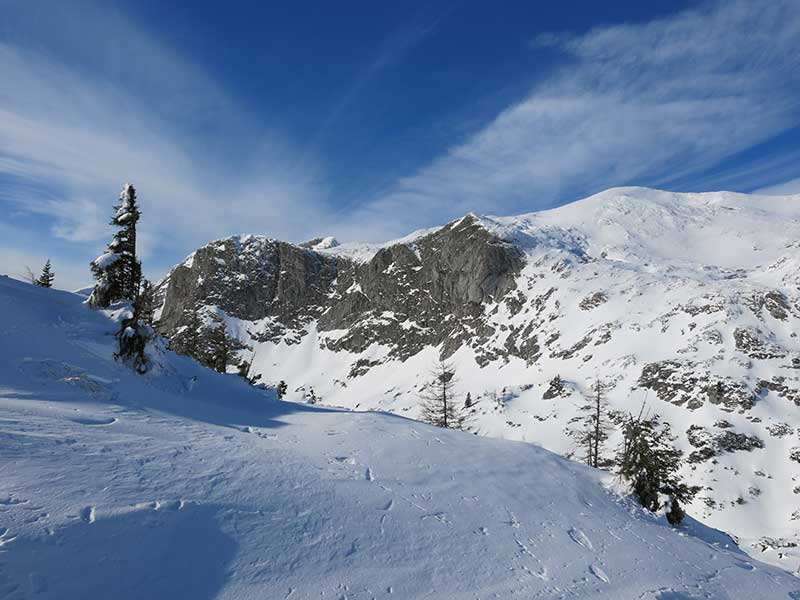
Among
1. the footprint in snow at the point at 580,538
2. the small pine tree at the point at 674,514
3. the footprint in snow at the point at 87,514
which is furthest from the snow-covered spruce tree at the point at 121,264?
the small pine tree at the point at 674,514

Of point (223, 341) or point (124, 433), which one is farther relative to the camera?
point (223, 341)

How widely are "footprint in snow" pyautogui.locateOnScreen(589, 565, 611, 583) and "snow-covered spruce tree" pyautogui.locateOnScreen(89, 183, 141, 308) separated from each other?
56.6 ft

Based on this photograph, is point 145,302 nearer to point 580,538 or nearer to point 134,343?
point 134,343

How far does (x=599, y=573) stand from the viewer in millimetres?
9125

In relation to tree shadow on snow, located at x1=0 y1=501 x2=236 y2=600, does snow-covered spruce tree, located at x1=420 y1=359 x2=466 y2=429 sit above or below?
below

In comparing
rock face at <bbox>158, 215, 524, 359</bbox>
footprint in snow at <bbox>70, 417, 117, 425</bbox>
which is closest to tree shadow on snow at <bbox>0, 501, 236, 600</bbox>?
footprint in snow at <bbox>70, 417, 117, 425</bbox>

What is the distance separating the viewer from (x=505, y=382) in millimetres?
88250

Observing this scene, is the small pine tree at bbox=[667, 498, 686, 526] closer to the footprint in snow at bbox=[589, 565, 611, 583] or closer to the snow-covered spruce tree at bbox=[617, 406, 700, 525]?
the snow-covered spruce tree at bbox=[617, 406, 700, 525]

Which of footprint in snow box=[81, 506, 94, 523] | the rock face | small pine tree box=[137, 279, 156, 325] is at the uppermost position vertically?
the rock face

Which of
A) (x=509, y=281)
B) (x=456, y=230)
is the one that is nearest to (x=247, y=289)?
(x=456, y=230)

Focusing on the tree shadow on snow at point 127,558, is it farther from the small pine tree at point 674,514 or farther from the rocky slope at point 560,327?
the rocky slope at point 560,327

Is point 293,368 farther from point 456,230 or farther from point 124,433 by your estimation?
point 124,433

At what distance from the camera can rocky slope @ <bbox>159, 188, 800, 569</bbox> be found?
172 feet

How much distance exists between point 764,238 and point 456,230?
426 ft
